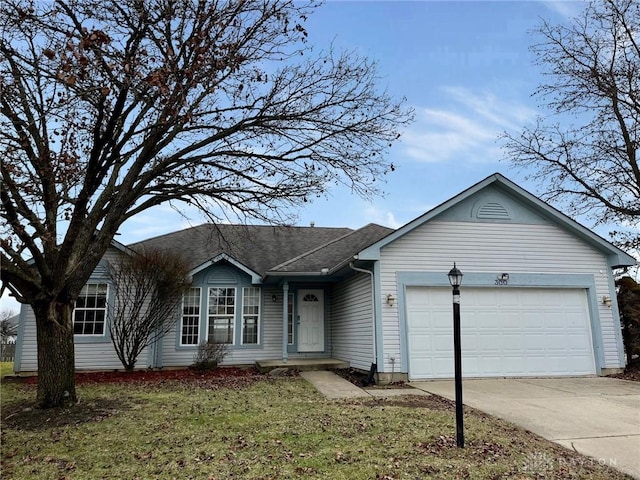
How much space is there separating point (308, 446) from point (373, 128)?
263 inches

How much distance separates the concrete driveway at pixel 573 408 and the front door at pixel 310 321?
4548 millimetres

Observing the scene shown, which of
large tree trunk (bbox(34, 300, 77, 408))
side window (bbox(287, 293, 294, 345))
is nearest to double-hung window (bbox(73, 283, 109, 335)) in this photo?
side window (bbox(287, 293, 294, 345))

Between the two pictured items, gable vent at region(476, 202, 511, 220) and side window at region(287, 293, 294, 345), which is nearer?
gable vent at region(476, 202, 511, 220)

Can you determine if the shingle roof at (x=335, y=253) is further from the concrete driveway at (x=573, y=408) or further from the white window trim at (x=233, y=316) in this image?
the concrete driveway at (x=573, y=408)

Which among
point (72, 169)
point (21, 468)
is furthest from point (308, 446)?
point (72, 169)

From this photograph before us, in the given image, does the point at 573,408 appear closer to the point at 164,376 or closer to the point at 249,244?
the point at 164,376

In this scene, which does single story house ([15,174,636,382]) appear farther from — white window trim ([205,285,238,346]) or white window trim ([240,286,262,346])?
white window trim ([240,286,262,346])

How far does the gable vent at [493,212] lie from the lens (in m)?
11.1

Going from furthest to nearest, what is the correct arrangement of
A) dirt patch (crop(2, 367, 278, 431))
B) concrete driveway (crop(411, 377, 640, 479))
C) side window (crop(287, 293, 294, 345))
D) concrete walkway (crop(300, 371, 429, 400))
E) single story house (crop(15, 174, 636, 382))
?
side window (crop(287, 293, 294, 345)) → single story house (crop(15, 174, 636, 382)) → concrete walkway (crop(300, 371, 429, 400)) → dirt patch (crop(2, 367, 278, 431)) → concrete driveway (crop(411, 377, 640, 479))

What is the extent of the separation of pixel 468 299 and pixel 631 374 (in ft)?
14.8

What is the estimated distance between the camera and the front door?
44.7ft

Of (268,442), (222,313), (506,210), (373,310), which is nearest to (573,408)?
(373,310)

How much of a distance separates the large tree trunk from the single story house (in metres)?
5.23

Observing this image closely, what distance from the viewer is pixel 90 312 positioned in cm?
1234
